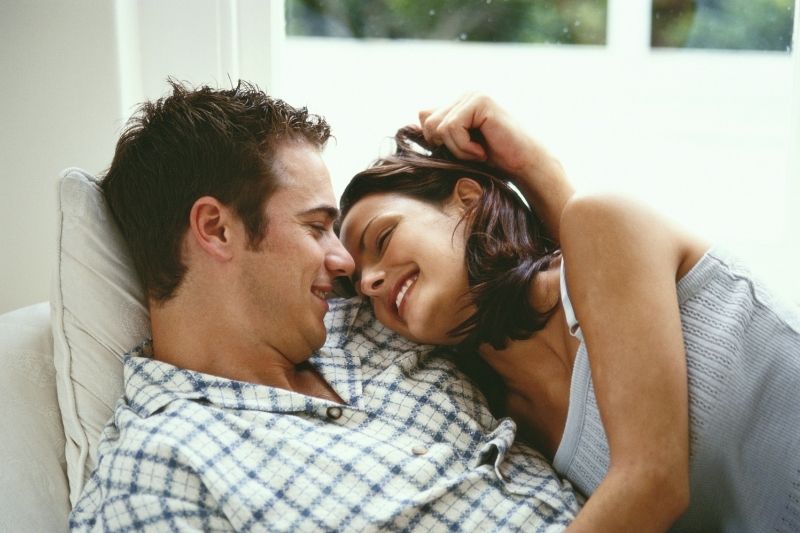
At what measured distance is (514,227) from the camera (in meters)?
1.41

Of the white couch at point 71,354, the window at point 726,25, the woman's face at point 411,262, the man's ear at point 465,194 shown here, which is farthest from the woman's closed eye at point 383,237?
the window at point 726,25

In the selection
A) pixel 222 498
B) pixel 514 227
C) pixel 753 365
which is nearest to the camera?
pixel 222 498

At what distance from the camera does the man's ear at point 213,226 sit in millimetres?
1278

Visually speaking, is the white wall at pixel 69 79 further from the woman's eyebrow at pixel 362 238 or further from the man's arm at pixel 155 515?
the man's arm at pixel 155 515

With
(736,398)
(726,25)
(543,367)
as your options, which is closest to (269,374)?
(543,367)

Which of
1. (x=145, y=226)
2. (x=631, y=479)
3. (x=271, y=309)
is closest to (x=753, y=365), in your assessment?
(x=631, y=479)

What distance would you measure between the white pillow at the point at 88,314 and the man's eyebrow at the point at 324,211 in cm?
33

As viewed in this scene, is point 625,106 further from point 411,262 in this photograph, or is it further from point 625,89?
point 411,262

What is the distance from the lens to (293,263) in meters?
1.29

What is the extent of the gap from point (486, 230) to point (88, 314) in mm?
652

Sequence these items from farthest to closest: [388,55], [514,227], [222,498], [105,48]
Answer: [388,55] < [105,48] < [514,227] < [222,498]

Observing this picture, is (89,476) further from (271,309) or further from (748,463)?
(748,463)

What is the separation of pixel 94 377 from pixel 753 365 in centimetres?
99

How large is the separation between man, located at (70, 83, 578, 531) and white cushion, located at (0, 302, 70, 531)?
0.23ft
